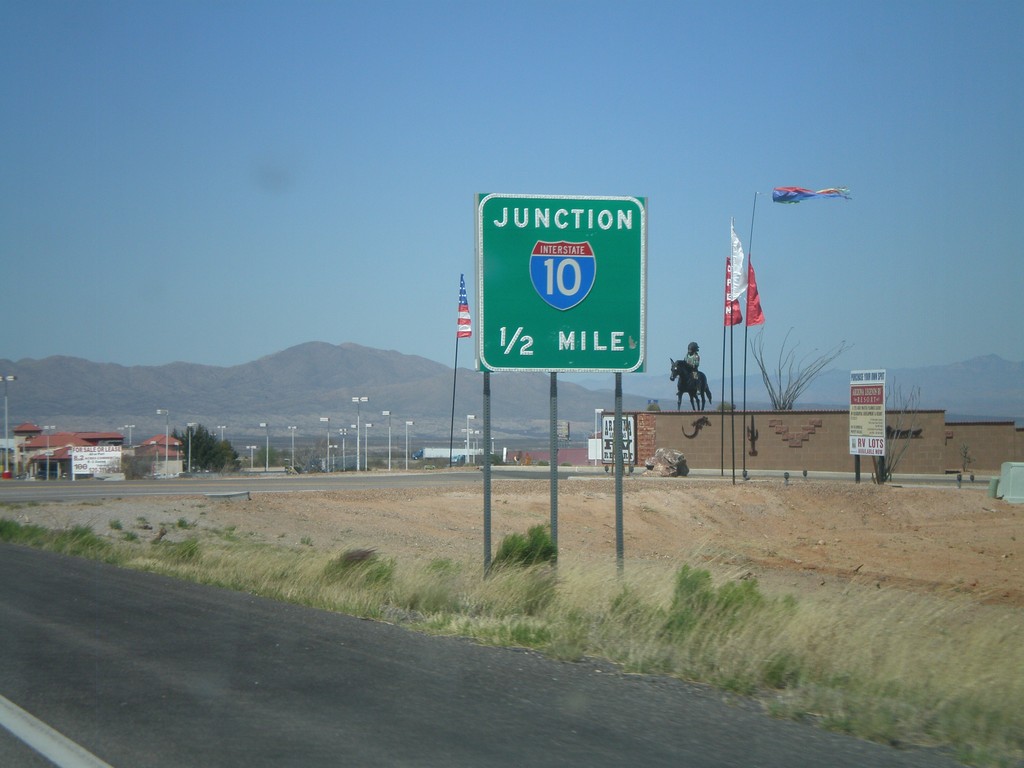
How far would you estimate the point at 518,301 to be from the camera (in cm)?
1223

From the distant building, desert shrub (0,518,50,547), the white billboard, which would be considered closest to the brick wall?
desert shrub (0,518,50,547)

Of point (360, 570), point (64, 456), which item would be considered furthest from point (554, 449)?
point (64, 456)

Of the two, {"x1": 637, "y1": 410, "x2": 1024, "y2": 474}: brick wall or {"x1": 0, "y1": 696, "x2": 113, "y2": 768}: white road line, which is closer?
{"x1": 0, "y1": 696, "x2": 113, "y2": 768}: white road line

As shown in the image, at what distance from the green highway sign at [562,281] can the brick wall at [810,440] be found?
3173 centimetres

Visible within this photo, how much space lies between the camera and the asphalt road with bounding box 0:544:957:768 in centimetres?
559

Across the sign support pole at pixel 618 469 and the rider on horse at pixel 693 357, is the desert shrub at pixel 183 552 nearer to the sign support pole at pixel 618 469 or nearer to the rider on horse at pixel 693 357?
the sign support pole at pixel 618 469

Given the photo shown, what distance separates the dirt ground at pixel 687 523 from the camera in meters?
20.7

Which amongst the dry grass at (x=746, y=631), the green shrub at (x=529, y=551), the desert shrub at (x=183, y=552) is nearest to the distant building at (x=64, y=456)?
the desert shrub at (x=183, y=552)

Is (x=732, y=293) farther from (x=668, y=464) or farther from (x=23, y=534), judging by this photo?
(x=23, y=534)

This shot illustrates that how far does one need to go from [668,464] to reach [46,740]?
39309 mm

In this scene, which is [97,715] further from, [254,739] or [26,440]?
[26,440]

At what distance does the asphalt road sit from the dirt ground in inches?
244

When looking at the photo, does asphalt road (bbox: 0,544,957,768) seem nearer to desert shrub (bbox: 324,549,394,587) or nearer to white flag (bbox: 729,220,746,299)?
desert shrub (bbox: 324,549,394,587)


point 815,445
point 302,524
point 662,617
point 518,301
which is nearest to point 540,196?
point 518,301
